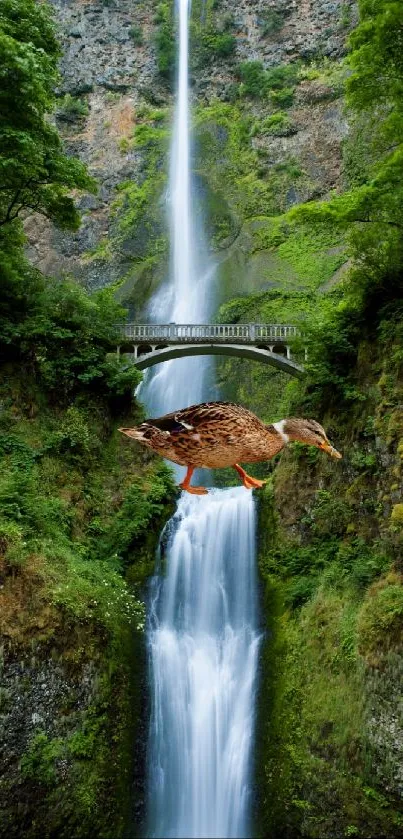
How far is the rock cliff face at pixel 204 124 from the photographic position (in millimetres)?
32375

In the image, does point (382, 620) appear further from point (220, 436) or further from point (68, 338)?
point (68, 338)

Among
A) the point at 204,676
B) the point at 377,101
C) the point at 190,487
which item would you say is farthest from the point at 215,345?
the point at 190,487

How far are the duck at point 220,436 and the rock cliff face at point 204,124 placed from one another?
26894mm

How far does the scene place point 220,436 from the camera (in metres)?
2.28

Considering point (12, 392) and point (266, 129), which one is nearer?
point (12, 392)

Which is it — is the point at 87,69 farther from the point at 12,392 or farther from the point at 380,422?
the point at 380,422

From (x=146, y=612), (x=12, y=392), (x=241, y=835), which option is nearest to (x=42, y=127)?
(x=12, y=392)

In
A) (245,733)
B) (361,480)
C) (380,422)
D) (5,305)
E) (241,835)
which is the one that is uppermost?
(5,305)

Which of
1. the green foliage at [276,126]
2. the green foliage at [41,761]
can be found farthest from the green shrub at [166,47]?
the green foliage at [41,761]

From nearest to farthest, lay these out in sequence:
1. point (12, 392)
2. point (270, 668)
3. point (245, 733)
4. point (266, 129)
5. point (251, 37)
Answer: point (245, 733), point (270, 668), point (12, 392), point (266, 129), point (251, 37)

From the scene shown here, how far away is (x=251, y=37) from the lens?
1560 inches

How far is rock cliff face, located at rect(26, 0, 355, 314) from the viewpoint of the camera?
106ft

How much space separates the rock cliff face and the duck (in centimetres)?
2689

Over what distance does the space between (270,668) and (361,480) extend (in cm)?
404
